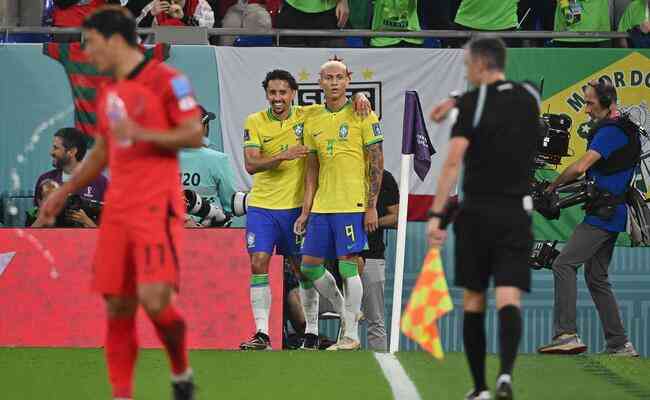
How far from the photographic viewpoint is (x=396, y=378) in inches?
384

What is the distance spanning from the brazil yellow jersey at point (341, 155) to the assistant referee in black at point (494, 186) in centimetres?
400

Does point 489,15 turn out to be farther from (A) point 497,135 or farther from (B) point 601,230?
(A) point 497,135

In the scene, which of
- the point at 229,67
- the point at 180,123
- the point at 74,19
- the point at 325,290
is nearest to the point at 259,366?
the point at 325,290

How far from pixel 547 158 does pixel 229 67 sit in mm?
4009

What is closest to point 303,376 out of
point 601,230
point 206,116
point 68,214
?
point 601,230

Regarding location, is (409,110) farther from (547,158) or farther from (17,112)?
(17,112)

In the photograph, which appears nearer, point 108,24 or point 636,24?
point 108,24

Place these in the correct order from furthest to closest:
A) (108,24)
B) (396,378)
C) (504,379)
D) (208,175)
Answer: (208,175) < (396,378) < (504,379) < (108,24)

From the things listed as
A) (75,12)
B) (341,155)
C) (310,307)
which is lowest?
(310,307)

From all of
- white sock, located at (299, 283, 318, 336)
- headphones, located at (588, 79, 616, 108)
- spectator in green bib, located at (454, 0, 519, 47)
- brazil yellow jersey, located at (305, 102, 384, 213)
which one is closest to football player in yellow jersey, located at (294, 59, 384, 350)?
brazil yellow jersey, located at (305, 102, 384, 213)

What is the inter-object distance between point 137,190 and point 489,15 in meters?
9.91

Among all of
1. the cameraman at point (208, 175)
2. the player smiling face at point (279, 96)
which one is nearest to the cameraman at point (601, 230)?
the player smiling face at point (279, 96)

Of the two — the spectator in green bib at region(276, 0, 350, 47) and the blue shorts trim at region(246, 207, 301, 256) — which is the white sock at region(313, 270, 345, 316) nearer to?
the blue shorts trim at region(246, 207, 301, 256)

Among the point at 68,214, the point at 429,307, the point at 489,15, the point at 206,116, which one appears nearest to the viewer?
the point at 429,307
